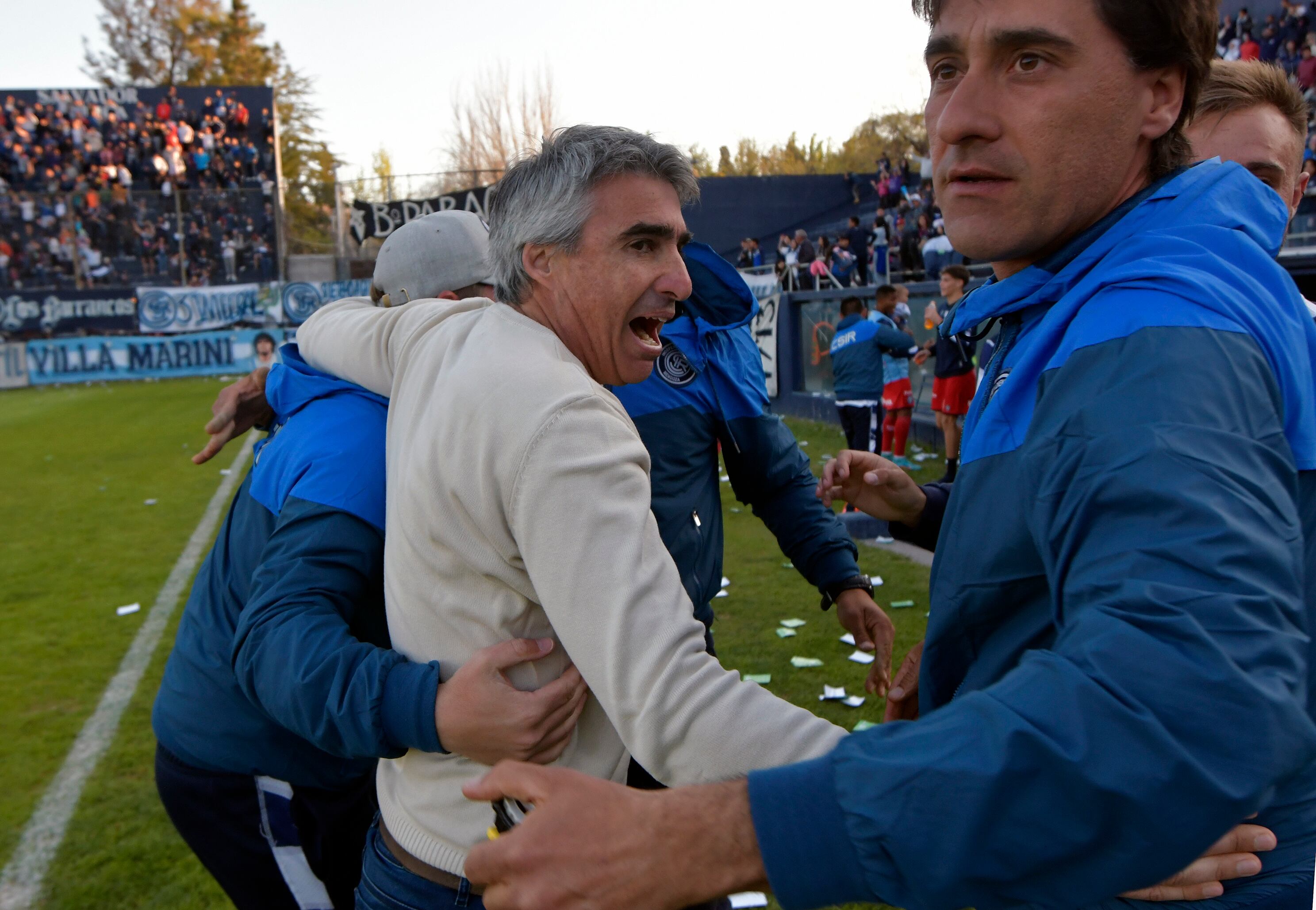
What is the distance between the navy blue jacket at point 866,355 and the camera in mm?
11062

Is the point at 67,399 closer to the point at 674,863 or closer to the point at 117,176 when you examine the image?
the point at 117,176

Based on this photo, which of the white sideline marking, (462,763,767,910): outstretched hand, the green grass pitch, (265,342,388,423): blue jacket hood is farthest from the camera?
the green grass pitch

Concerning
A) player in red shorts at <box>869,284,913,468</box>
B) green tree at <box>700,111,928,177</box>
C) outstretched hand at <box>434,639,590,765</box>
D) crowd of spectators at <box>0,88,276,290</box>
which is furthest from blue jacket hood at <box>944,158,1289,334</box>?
green tree at <box>700,111,928,177</box>

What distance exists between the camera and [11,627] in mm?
6586

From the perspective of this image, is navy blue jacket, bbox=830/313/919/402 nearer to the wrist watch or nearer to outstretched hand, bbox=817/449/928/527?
the wrist watch

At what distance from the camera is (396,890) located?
1.76m

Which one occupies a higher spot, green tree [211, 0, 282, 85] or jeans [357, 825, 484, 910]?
green tree [211, 0, 282, 85]

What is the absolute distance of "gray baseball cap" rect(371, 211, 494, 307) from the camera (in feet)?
8.14

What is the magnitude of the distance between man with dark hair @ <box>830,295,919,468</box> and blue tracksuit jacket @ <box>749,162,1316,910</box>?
33.3ft

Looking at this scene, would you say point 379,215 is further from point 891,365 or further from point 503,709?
point 503,709

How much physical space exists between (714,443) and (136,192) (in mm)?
37629

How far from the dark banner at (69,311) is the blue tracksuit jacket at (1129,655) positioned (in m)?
34.4

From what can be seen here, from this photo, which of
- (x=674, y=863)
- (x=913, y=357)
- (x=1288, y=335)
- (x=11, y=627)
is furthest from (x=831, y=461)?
(x=913, y=357)

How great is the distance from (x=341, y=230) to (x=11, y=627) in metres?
28.8
